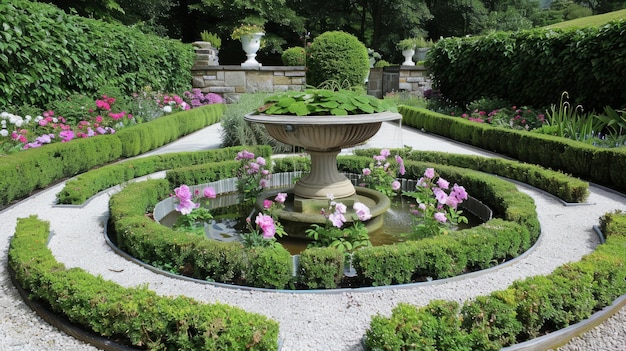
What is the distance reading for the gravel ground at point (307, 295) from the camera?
8.86 feet

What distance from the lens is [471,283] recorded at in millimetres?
3354

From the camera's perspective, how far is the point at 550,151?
6.99 meters

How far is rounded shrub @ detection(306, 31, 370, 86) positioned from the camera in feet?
53.0

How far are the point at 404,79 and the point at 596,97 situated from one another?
9.30 m

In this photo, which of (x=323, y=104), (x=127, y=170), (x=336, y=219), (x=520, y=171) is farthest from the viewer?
(x=127, y=170)

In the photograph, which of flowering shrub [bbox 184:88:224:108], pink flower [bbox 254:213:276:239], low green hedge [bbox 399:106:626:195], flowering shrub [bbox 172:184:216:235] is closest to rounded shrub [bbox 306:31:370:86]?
flowering shrub [bbox 184:88:224:108]

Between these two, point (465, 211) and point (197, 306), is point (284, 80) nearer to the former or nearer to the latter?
point (465, 211)

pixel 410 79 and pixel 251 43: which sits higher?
pixel 251 43

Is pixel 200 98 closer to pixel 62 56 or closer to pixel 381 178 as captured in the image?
pixel 62 56

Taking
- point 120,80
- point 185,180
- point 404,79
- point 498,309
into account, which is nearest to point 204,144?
point 120,80

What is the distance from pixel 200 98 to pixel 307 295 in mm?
12472

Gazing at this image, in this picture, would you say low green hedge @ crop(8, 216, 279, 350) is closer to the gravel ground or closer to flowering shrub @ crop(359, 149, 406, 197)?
the gravel ground

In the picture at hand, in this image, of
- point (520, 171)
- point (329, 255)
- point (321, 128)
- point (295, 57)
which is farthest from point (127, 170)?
point (295, 57)

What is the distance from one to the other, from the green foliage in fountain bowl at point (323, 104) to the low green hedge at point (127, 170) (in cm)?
197
